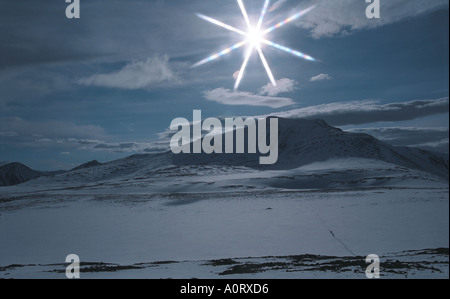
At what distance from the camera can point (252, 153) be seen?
15675cm

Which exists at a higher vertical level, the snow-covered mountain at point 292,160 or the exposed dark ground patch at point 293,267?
the snow-covered mountain at point 292,160

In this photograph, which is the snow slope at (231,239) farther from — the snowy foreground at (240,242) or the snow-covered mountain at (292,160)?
the snow-covered mountain at (292,160)

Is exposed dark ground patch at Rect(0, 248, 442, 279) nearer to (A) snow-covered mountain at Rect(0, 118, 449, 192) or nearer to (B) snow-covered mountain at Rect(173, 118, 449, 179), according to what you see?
(A) snow-covered mountain at Rect(0, 118, 449, 192)

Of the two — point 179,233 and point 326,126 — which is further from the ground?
point 326,126

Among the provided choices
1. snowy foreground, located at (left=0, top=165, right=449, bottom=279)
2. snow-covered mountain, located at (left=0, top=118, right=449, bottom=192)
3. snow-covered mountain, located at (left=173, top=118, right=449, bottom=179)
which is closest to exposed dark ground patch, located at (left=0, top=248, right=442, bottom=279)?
snowy foreground, located at (left=0, top=165, right=449, bottom=279)

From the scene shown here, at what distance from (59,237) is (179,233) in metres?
6.74

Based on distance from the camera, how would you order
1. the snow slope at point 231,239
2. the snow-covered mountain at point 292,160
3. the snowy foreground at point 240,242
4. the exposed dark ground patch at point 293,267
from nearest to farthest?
the exposed dark ground patch at point 293,267, the snowy foreground at point 240,242, the snow slope at point 231,239, the snow-covered mountain at point 292,160

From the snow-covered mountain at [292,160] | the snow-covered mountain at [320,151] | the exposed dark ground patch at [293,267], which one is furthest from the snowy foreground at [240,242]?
the snow-covered mountain at [320,151]

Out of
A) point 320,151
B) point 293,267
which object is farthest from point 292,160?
point 293,267

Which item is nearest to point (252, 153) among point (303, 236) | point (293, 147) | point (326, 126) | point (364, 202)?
point (293, 147)

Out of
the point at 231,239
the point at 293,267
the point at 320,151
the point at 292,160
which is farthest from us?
the point at 292,160

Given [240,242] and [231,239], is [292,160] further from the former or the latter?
[240,242]
